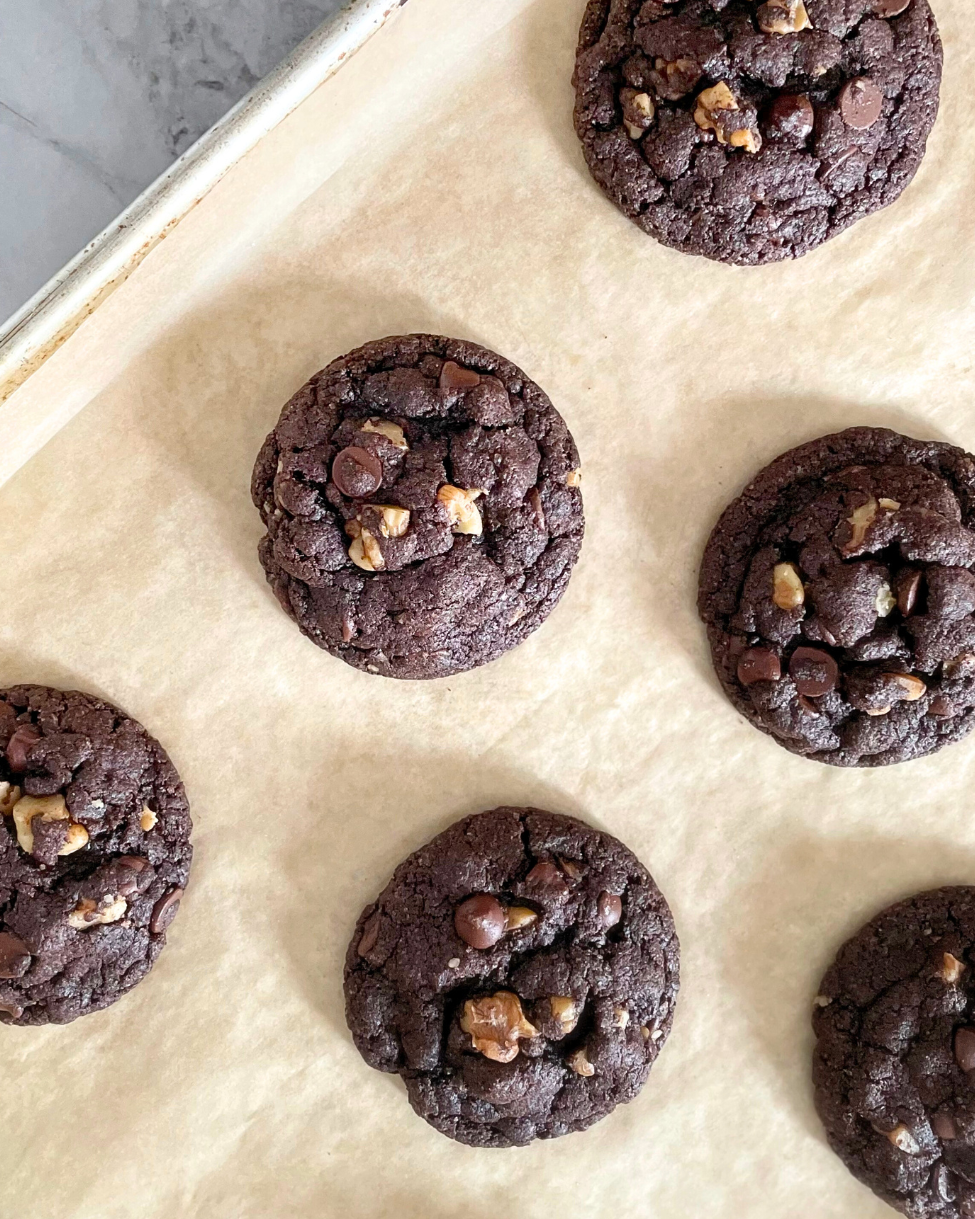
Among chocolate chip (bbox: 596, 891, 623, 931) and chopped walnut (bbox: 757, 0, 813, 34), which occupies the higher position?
chopped walnut (bbox: 757, 0, 813, 34)

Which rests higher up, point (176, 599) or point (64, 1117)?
point (176, 599)

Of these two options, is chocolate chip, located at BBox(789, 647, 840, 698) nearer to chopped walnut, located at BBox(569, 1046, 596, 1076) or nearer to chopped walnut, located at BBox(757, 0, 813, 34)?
chopped walnut, located at BBox(569, 1046, 596, 1076)

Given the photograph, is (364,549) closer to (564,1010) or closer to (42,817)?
(42,817)

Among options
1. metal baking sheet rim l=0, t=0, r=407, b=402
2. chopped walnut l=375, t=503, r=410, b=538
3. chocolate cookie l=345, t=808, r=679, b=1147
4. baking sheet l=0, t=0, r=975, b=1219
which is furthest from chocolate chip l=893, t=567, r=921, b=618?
metal baking sheet rim l=0, t=0, r=407, b=402

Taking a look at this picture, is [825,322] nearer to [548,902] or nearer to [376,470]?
[376,470]

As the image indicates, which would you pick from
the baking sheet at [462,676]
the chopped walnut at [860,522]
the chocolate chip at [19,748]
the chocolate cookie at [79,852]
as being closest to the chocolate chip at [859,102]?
the baking sheet at [462,676]

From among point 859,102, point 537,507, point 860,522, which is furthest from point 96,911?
point 859,102

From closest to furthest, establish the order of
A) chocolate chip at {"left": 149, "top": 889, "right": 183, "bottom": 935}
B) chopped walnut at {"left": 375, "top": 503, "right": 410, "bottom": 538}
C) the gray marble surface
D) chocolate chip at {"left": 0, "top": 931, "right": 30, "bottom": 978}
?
chopped walnut at {"left": 375, "top": 503, "right": 410, "bottom": 538} → chocolate chip at {"left": 0, "top": 931, "right": 30, "bottom": 978} → chocolate chip at {"left": 149, "top": 889, "right": 183, "bottom": 935} → the gray marble surface

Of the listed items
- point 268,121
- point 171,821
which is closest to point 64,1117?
point 171,821
